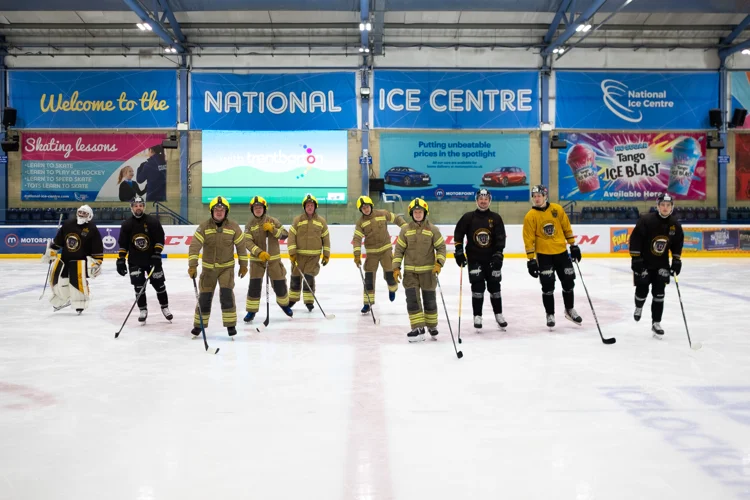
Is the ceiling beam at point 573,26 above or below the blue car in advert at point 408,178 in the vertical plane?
above

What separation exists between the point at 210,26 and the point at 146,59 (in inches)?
112

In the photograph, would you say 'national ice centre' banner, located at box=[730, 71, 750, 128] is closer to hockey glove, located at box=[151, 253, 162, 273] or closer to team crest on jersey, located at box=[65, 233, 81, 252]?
hockey glove, located at box=[151, 253, 162, 273]

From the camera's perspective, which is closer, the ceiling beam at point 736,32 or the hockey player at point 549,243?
the hockey player at point 549,243

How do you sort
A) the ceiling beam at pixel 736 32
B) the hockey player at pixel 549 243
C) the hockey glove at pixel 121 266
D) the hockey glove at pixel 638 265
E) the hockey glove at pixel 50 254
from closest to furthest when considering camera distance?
the hockey glove at pixel 638 265, the hockey player at pixel 549 243, the hockey glove at pixel 121 266, the hockey glove at pixel 50 254, the ceiling beam at pixel 736 32

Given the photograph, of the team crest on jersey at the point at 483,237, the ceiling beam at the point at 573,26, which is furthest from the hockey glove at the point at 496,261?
the ceiling beam at the point at 573,26

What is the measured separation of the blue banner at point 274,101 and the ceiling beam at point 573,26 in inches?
283

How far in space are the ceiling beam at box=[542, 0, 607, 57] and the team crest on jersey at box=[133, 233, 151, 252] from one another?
15.1 metres

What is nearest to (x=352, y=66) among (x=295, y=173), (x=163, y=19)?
(x=295, y=173)

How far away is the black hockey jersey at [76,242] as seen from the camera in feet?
28.1

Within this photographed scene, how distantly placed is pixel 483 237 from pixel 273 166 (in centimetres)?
1679

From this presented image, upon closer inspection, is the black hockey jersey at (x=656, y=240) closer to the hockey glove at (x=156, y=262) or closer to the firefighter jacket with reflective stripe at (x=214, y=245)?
the firefighter jacket with reflective stripe at (x=214, y=245)

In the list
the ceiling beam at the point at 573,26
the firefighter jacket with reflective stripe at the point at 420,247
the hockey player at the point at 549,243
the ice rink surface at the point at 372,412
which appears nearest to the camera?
the ice rink surface at the point at 372,412

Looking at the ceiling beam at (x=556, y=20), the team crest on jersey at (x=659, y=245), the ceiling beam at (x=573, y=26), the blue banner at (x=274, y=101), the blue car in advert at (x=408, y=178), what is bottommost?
the team crest on jersey at (x=659, y=245)

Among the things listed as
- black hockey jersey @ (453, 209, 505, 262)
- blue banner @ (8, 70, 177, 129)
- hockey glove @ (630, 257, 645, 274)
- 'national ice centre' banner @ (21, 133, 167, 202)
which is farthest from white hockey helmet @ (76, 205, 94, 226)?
blue banner @ (8, 70, 177, 129)
